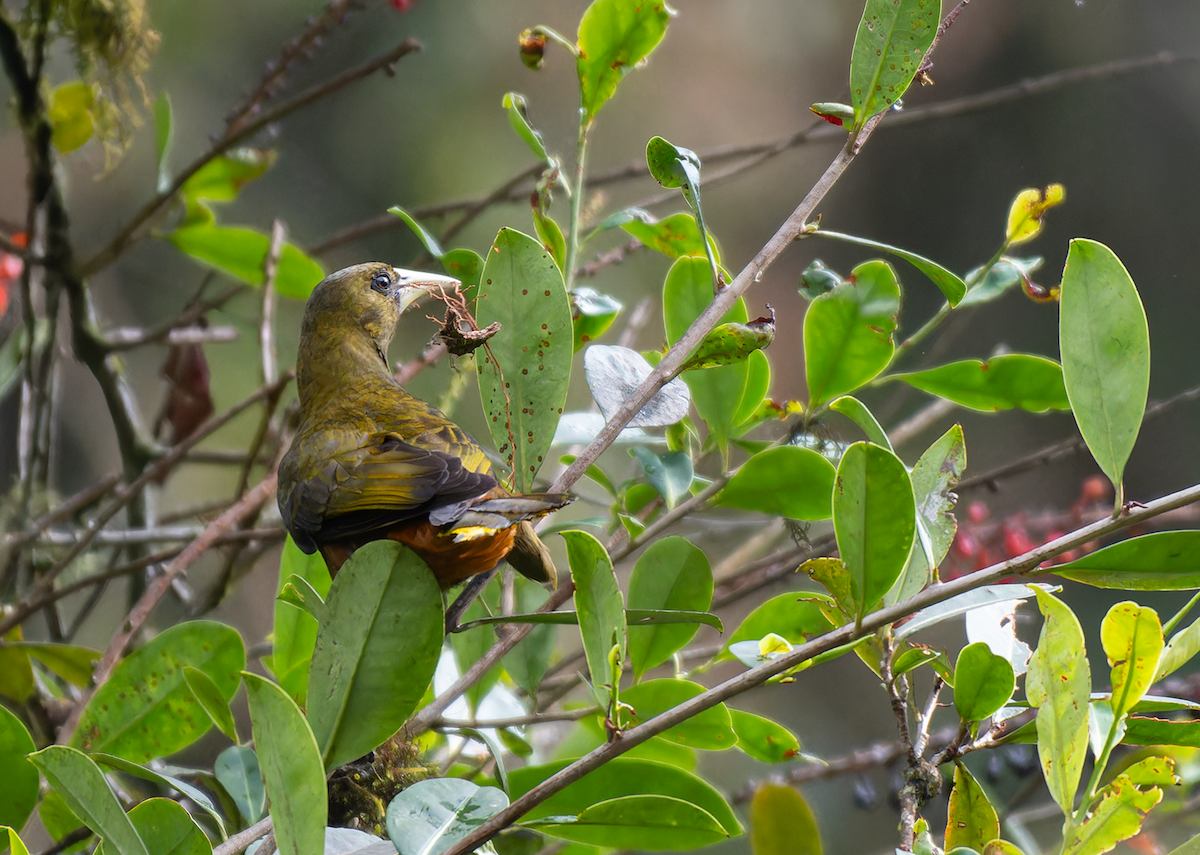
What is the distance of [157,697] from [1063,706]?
0.85m

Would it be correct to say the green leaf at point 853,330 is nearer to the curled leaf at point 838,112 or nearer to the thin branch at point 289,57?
the curled leaf at point 838,112

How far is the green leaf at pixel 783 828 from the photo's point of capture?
3.67 ft

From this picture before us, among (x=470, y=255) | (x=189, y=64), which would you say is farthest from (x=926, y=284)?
(x=189, y=64)

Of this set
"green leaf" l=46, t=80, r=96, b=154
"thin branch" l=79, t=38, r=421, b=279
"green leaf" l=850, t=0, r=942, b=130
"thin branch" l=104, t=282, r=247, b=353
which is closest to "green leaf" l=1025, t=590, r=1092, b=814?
"green leaf" l=850, t=0, r=942, b=130

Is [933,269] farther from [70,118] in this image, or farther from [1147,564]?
[70,118]

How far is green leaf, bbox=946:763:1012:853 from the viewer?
0.82m

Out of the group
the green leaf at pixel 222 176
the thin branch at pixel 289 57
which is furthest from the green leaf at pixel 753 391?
the green leaf at pixel 222 176

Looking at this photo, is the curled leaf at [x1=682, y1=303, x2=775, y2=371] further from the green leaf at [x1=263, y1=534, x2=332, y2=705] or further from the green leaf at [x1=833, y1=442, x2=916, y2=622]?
the green leaf at [x1=263, y1=534, x2=332, y2=705]

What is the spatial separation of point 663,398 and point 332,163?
2942 mm

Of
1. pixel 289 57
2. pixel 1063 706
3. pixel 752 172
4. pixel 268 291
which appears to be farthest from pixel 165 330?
pixel 752 172

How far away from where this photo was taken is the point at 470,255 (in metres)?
1.22

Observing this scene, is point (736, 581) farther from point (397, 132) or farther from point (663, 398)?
point (397, 132)

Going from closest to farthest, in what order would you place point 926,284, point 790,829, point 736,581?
point 790,829
point 736,581
point 926,284

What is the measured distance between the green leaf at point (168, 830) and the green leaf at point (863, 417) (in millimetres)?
618
